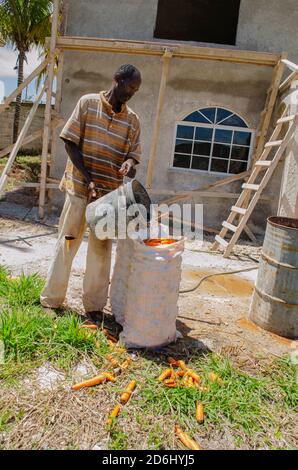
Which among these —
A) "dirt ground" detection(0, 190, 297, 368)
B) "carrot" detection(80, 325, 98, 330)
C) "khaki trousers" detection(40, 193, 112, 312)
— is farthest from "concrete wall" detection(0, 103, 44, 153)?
"carrot" detection(80, 325, 98, 330)

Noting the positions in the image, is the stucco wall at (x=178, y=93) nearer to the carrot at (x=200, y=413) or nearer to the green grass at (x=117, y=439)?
the carrot at (x=200, y=413)

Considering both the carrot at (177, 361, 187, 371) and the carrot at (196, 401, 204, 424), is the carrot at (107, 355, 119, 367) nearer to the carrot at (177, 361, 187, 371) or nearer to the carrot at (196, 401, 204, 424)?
the carrot at (177, 361, 187, 371)

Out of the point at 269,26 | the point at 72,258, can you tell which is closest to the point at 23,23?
the point at 269,26

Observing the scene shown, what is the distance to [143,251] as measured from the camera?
2824 mm

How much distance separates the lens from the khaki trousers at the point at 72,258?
10.4 ft

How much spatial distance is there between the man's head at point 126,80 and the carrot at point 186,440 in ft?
7.78

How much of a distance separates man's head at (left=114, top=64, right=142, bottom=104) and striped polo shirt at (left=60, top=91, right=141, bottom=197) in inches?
6.5

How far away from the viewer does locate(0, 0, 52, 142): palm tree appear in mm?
12336

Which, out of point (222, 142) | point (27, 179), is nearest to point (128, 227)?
point (222, 142)

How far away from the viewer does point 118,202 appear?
2781 mm

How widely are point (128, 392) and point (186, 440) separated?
1.61 feet

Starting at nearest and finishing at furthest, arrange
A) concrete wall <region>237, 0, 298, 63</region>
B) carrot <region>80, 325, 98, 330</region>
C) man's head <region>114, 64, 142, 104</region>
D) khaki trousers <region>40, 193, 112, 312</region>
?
man's head <region>114, 64, 142, 104</region>
carrot <region>80, 325, 98, 330</region>
khaki trousers <region>40, 193, 112, 312</region>
concrete wall <region>237, 0, 298, 63</region>

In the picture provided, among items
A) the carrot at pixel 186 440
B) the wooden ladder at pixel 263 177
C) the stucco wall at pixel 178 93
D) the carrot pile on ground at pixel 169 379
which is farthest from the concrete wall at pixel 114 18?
the carrot at pixel 186 440
